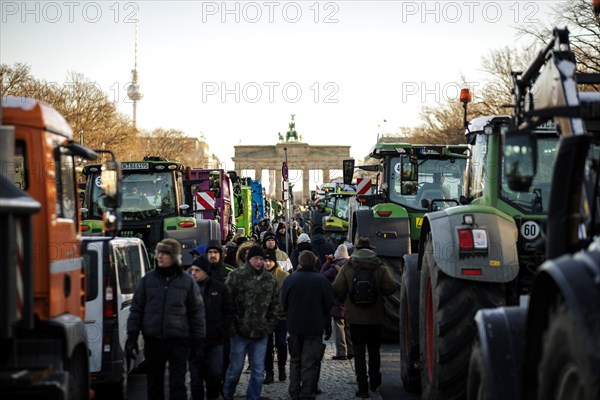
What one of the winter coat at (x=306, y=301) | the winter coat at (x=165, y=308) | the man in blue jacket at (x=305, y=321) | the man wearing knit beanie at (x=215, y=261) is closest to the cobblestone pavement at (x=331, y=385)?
the man in blue jacket at (x=305, y=321)

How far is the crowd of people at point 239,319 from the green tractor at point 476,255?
1.63 metres

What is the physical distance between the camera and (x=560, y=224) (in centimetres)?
666

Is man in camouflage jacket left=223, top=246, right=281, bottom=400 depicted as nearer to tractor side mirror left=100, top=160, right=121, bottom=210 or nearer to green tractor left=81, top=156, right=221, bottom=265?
tractor side mirror left=100, top=160, right=121, bottom=210

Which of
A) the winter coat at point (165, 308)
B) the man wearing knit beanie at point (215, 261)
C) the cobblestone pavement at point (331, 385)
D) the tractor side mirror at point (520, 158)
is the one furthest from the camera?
the cobblestone pavement at point (331, 385)

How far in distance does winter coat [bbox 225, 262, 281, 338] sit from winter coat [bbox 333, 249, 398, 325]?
4.04 feet

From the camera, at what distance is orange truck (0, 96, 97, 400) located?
691 centimetres

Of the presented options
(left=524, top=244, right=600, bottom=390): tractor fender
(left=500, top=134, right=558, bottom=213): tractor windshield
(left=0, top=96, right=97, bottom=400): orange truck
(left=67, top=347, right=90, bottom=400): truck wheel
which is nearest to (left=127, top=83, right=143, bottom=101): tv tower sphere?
(left=500, top=134, right=558, bottom=213): tractor windshield

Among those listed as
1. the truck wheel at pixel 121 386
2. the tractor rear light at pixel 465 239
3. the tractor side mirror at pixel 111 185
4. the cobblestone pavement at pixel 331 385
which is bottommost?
the cobblestone pavement at pixel 331 385

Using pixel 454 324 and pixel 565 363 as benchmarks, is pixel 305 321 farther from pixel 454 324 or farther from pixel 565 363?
pixel 565 363

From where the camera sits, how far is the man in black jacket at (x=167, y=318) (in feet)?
35.4

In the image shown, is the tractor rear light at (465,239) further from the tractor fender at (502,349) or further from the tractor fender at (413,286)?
the tractor fender at (502,349)

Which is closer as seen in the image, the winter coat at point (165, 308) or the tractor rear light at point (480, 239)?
the tractor rear light at point (480, 239)

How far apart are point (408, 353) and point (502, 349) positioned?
582 centimetres

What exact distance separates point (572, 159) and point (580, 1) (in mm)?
34025
